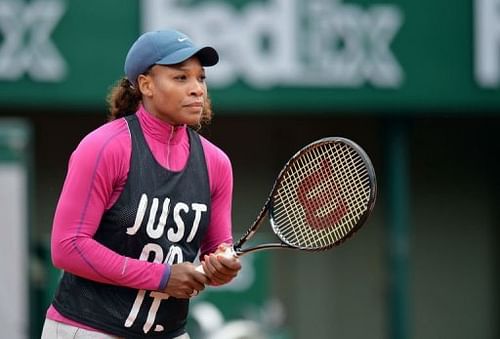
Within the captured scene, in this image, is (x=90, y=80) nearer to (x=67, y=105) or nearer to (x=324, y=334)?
(x=67, y=105)

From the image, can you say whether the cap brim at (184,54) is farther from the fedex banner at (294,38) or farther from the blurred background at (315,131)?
the fedex banner at (294,38)

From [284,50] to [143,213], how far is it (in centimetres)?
556

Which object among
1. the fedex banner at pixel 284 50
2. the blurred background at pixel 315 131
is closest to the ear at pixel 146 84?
the blurred background at pixel 315 131

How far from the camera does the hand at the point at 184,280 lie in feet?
11.8

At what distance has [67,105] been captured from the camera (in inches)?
347

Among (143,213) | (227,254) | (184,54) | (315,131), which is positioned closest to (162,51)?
(184,54)

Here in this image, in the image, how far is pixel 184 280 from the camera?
3.59m

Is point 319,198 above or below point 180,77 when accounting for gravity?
below

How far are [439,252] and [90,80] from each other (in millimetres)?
4195

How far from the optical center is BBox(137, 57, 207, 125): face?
3697 millimetres

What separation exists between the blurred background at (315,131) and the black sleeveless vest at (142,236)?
2536 millimetres

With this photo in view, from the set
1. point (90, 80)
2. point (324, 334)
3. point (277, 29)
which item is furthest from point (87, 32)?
point (324, 334)

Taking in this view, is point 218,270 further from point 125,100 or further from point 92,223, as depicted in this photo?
point 125,100

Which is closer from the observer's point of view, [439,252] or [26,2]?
[26,2]
